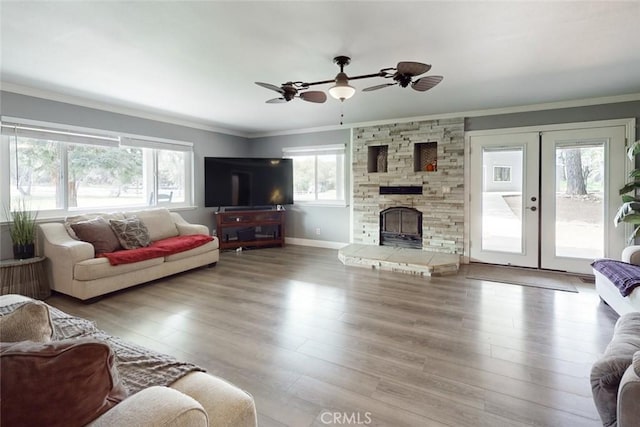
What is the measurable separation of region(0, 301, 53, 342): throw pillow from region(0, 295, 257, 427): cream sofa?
0.34m

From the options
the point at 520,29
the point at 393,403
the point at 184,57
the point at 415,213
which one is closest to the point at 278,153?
the point at 415,213

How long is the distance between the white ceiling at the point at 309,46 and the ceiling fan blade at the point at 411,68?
272 millimetres

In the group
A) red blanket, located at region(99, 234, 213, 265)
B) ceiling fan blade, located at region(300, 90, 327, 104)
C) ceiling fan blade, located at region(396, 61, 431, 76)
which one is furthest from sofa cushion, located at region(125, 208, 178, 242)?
ceiling fan blade, located at region(396, 61, 431, 76)

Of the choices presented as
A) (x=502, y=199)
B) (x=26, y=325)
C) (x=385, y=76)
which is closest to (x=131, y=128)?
(x=385, y=76)

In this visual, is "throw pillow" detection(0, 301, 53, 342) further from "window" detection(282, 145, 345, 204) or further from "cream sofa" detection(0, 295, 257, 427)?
"window" detection(282, 145, 345, 204)

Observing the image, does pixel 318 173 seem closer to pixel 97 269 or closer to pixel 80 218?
pixel 80 218

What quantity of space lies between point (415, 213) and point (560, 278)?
7.22 ft

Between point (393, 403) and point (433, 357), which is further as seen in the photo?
point (433, 357)

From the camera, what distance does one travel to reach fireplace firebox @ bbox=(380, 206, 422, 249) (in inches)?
211

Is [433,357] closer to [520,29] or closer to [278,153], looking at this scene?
[520,29]

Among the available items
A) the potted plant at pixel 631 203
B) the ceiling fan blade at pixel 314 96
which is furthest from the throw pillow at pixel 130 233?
the potted plant at pixel 631 203

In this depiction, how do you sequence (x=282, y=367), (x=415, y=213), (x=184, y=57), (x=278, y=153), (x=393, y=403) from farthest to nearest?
(x=278, y=153) < (x=415, y=213) < (x=184, y=57) < (x=282, y=367) < (x=393, y=403)

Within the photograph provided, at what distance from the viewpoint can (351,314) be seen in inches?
116

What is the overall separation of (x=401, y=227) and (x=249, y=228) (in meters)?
2.99
